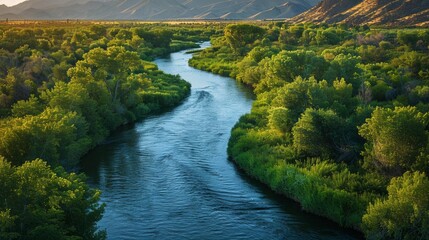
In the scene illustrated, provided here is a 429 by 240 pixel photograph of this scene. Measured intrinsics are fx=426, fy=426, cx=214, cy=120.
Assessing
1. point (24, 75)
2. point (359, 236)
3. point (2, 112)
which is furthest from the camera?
point (24, 75)

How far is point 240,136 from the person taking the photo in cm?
5131

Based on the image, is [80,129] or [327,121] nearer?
[327,121]

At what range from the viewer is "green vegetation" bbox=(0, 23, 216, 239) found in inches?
867

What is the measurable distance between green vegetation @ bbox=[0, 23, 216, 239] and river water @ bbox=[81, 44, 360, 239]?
8.54ft

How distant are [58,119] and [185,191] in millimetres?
16086

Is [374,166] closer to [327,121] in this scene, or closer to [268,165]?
[327,121]

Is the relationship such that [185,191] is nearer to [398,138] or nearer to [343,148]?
[343,148]

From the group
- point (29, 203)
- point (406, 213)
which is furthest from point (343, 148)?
point (29, 203)

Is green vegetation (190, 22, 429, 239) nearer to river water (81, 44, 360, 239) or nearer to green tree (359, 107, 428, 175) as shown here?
green tree (359, 107, 428, 175)

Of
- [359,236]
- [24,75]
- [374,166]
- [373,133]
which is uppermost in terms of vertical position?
[24,75]

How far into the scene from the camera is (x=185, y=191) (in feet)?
132

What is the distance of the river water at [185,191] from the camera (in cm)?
3325

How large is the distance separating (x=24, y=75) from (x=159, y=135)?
2722cm

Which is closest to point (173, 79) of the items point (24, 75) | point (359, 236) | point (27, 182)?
point (24, 75)
